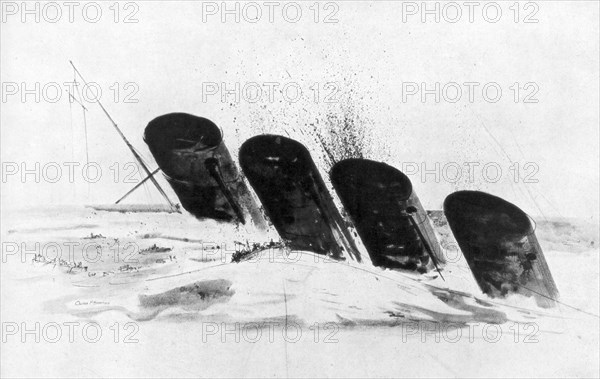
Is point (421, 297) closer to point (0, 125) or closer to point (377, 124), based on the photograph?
point (377, 124)

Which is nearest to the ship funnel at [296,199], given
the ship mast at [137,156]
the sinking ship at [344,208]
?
the sinking ship at [344,208]

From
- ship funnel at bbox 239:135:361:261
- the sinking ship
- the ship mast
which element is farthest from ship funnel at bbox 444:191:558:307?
the ship mast

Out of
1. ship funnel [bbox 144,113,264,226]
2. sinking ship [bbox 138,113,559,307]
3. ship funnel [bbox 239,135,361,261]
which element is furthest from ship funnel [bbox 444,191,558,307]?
ship funnel [bbox 144,113,264,226]

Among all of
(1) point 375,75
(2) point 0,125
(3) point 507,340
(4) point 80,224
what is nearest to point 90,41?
(2) point 0,125

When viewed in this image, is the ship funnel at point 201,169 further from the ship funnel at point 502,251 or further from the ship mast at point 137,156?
the ship funnel at point 502,251

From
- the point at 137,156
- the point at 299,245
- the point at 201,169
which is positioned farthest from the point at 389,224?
the point at 137,156

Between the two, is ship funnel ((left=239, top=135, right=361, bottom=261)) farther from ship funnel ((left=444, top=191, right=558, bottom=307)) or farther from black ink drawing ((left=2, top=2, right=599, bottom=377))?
ship funnel ((left=444, top=191, right=558, bottom=307))

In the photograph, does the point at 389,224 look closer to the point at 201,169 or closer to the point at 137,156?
the point at 201,169

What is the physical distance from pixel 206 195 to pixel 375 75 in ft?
1.70

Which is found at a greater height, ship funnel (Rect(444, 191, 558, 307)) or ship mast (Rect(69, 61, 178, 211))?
ship mast (Rect(69, 61, 178, 211))

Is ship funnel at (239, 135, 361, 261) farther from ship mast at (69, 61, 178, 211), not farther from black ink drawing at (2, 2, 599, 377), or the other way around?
ship mast at (69, 61, 178, 211)

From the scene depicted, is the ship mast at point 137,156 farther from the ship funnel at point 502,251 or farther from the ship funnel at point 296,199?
the ship funnel at point 502,251

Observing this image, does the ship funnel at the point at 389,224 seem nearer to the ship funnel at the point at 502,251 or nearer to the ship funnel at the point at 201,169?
the ship funnel at the point at 502,251

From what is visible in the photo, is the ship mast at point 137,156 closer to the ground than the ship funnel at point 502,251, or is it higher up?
higher up
